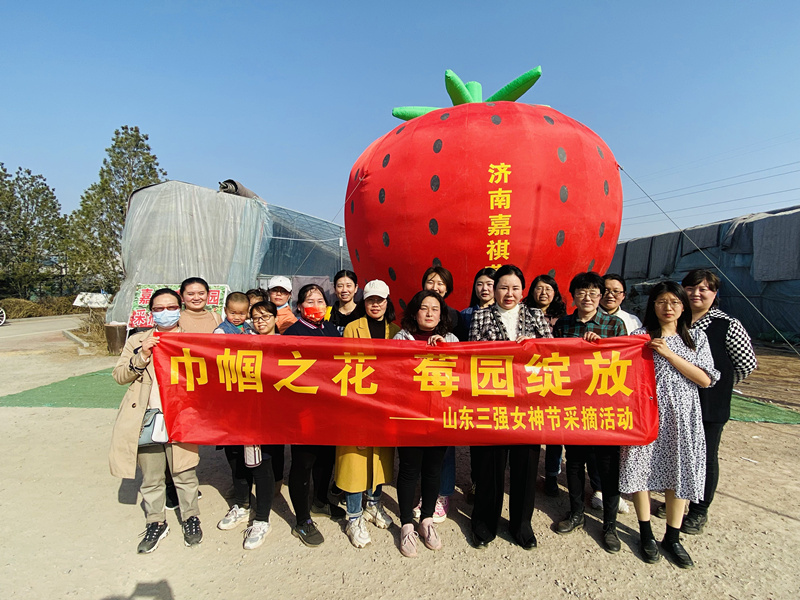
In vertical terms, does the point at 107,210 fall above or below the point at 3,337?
above

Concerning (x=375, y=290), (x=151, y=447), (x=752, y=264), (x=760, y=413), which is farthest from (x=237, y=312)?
(x=752, y=264)

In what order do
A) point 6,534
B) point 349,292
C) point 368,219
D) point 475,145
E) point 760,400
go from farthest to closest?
point 760,400, point 368,219, point 475,145, point 349,292, point 6,534

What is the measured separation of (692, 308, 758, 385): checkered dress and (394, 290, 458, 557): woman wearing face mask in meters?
1.72

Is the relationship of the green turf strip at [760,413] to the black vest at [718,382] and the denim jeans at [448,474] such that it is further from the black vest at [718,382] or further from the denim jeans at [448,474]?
the denim jeans at [448,474]

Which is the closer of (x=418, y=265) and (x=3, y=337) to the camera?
(x=418, y=265)

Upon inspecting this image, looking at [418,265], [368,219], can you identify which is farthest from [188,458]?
[368,219]

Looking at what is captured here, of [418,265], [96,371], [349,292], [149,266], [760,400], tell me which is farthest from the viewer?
[149,266]

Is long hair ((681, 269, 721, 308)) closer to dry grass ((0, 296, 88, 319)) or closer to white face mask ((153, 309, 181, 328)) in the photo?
white face mask ((153, 309, 181, 328))

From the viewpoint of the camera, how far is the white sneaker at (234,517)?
2.86 metres

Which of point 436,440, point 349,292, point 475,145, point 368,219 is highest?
point 475,145

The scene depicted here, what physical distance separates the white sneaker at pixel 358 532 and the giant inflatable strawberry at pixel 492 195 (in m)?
2.83

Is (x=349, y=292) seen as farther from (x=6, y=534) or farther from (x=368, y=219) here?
(x=6, y=534)

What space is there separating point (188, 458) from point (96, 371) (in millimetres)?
7066

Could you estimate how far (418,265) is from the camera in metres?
4.85
